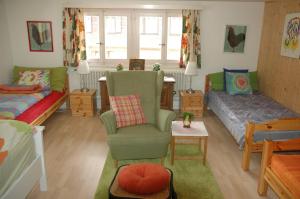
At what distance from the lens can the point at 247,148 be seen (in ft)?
10.1

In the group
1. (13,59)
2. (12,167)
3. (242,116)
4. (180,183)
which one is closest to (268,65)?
(242,116)

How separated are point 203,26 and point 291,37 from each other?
61.3 inches

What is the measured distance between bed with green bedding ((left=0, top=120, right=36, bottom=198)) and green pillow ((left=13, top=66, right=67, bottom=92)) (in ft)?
8.16

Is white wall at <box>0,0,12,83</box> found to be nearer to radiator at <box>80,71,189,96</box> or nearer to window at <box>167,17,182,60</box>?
radiator at <box>80,71,189,96</box>

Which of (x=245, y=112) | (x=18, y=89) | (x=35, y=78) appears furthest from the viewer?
(x=35, y=78)

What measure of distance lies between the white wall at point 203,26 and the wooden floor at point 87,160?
126cm

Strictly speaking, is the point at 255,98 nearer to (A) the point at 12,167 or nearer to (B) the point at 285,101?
(B) the point at 285,101

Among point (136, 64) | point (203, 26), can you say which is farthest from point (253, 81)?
point (136, 64)

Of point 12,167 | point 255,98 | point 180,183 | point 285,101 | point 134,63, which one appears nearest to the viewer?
point 12,167

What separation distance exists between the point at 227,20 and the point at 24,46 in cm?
392

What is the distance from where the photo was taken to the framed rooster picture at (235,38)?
16.5 feet

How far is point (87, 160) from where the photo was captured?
3.37 metres

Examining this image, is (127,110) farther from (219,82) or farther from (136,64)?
(219,82)

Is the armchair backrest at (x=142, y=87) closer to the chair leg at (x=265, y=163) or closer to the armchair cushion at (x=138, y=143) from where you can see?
the armchair cushion at (x=138, y=143)
